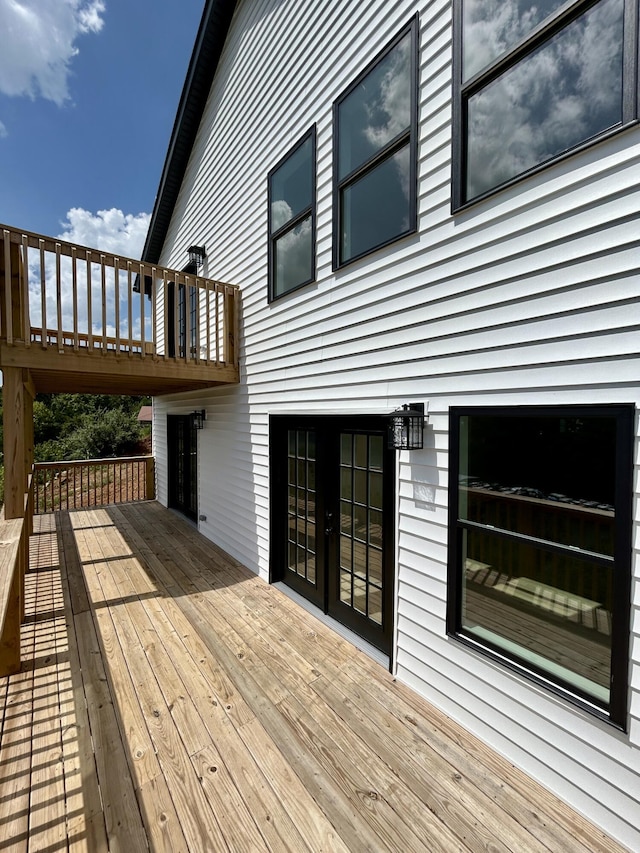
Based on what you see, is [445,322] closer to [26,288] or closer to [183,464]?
[26,288]

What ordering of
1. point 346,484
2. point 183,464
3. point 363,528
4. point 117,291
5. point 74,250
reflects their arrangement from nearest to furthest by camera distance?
point 363,528 → point 346,484 → point 74,250 → point 117,291 → point 183,464

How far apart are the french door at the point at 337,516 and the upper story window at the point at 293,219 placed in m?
1.60

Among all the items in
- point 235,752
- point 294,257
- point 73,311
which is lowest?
point 235,752

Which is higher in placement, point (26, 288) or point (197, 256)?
point (197, 256)

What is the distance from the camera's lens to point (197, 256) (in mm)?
6543

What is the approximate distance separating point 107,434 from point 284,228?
651 inches

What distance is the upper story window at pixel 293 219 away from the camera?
3.81m

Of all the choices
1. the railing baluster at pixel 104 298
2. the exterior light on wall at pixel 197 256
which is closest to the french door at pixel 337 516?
the railing baluster at pixel 104 298

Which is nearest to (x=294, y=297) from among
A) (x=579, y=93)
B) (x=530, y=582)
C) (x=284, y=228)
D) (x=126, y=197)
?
(x=284, y=228)

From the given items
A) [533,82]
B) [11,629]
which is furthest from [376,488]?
[11,629]

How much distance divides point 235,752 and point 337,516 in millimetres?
1891

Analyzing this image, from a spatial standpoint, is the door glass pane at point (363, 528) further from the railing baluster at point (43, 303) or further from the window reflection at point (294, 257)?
the railing baluster at point (43, 303)

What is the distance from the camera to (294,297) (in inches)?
161

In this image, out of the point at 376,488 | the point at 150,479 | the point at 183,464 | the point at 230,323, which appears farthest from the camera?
the point at 150,479
